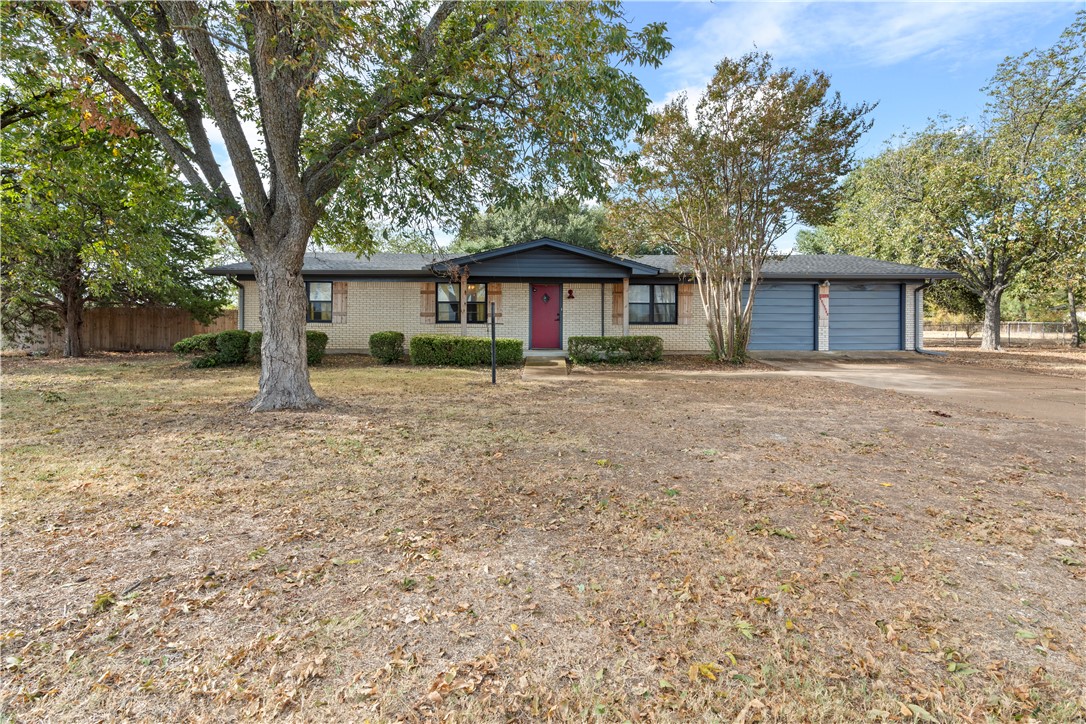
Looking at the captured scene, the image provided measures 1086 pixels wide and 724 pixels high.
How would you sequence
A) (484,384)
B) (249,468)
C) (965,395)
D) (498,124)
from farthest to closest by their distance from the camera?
(484,384), (965,395), (498,124), (249,468)

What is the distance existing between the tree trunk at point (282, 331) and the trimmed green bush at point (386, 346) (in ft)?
20.7

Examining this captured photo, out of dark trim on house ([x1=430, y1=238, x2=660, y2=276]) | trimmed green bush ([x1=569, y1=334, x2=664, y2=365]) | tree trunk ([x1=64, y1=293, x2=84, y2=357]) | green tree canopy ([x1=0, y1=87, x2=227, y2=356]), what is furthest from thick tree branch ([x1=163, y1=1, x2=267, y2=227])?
tree trunk ([x1=64, y1=293, x2=84, y2=357])

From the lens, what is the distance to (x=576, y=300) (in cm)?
1533

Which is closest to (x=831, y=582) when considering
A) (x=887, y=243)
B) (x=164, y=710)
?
(x=164, y=710)

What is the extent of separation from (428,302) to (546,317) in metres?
3.66

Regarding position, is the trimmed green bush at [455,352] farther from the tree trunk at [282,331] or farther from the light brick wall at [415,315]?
the tree trunk at [282,331]

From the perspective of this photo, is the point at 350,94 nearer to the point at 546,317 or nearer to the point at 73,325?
the point at 546,317

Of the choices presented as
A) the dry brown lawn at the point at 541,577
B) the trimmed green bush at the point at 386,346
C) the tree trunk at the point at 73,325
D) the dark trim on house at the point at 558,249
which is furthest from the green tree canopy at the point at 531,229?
the dry brown lawn at the point at 541,577

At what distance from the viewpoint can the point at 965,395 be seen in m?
8.28

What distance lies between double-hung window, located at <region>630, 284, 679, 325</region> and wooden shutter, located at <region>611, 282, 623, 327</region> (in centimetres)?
66

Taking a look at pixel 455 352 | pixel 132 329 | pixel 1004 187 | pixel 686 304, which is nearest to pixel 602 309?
pixel 686 304

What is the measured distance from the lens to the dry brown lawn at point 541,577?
1755 mm

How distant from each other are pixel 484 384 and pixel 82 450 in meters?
5.79

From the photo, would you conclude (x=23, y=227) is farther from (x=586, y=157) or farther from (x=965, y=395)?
(x=965, y=395)
